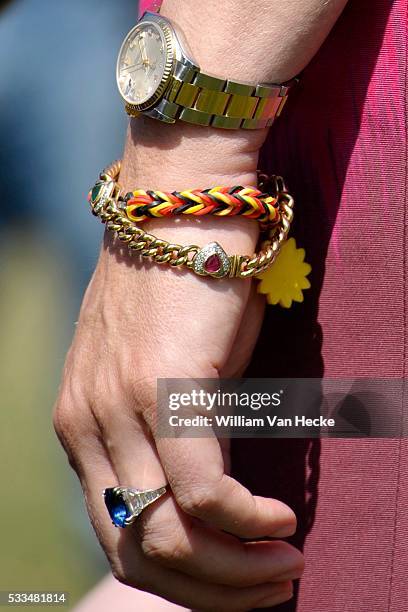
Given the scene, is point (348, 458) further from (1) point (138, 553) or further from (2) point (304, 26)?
(2) point (304, 26)

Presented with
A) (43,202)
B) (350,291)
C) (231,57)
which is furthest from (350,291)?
(43,202)

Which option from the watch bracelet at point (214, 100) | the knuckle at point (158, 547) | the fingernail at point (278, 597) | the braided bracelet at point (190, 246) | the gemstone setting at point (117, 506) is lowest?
the fingernail at point (278, 597)

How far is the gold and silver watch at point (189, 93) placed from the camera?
0.93 meters

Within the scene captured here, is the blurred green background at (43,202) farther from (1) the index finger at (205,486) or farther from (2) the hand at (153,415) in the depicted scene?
(1) the index finger at (205,486)

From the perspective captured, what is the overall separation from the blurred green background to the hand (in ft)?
2.66

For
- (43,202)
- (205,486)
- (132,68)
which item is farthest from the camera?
(43,202)

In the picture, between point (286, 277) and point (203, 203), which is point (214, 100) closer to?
point (203, 203)

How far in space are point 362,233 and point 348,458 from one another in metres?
0.28

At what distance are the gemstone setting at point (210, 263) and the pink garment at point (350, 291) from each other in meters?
0.19

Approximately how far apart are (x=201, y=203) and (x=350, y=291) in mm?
230

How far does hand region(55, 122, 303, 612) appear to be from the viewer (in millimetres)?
927

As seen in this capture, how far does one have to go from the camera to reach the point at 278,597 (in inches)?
41.9

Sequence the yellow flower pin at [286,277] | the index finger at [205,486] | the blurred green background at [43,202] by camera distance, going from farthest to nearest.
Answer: the blurred green background at [43,202] < the yellow flower pin at [286,277] < the index finger at [205,486]

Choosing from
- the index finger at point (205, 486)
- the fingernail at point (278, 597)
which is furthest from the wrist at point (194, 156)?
the fingernail at point (278, 597)
